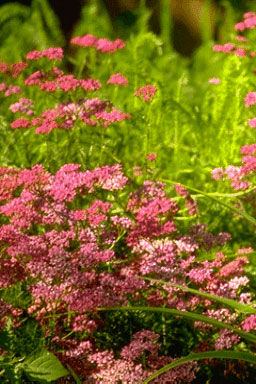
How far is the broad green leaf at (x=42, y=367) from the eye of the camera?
1566 millimetres

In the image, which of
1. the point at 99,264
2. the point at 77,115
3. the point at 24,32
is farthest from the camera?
the point at 24,32

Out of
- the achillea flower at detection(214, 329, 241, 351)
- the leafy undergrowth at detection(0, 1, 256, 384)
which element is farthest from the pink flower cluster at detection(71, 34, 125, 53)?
the achillea flower at detection(214, 329, 241, 351)

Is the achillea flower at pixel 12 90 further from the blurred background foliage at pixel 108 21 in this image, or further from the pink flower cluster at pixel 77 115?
the blurred background foliage at pixel 108 21

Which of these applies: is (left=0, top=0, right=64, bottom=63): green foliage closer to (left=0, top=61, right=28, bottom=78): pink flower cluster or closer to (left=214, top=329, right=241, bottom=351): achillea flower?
(left=0, top=61, right=28, bottom=78): pink flower cluster

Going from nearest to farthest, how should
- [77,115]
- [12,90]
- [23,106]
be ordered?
1. [77,115]
2. [23,106]
3. [12,90]

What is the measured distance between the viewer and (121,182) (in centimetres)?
197

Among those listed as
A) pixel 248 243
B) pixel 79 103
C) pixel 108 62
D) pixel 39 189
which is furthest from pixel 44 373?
pixel 108 62

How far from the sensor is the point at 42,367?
1599 mm

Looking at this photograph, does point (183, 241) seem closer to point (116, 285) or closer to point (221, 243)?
point (221, 243)

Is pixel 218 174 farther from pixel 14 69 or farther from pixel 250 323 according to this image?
pixel 14 69

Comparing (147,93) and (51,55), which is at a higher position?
(51,55)

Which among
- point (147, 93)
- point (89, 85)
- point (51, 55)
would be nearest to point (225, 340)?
point (147, 93)

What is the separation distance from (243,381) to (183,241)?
0.48m

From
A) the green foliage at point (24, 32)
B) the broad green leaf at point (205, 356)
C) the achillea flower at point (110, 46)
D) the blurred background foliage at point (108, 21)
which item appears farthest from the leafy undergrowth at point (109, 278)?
the green foliage at point (24, 32)
